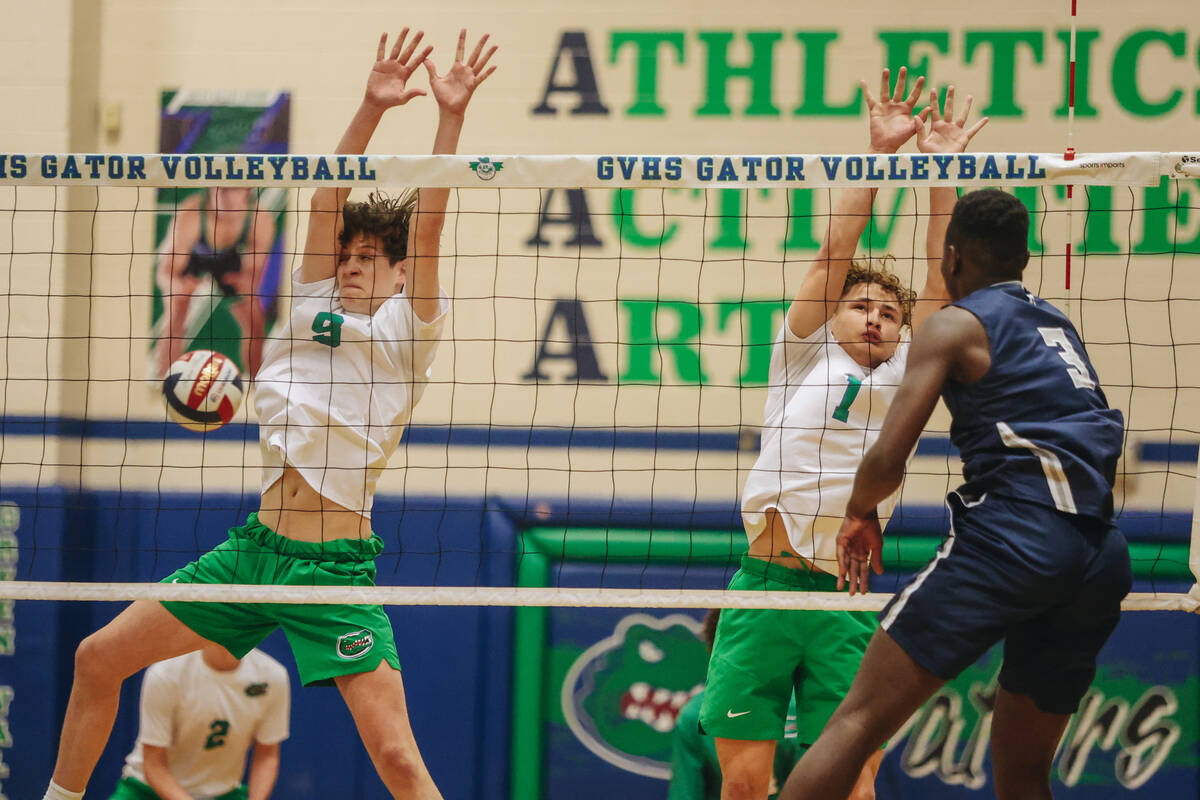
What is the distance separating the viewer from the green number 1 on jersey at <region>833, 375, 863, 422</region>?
3.91 m

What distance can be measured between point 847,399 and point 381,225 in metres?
1.59

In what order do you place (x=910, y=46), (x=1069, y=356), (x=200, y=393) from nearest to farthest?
(x=1069, y=356) < (x=200, y=393) < (x=910, y=46)

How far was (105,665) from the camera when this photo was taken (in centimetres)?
380

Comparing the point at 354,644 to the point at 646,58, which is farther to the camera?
the point at 646,58

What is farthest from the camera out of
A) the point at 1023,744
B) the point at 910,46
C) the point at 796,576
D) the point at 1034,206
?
the point at 910,46

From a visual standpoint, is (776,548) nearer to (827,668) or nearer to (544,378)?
(827,668)

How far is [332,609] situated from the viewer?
148 inches

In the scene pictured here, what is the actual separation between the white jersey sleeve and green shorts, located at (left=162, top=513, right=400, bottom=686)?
1786mm

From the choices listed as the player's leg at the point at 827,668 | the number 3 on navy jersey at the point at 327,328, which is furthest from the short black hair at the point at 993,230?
the number 3 on navy jersey at the point at 327,328

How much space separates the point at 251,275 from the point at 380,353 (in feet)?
7.48

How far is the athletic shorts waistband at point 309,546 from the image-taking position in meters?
3.85

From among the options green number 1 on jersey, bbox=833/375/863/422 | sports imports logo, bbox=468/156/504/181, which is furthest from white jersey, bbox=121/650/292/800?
green number 1 on jersey, bbox=833/375/863/422

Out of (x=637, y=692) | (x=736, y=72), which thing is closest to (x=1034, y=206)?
(x=736, y=72)

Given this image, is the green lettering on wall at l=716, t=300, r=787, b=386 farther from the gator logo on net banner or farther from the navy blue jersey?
the navy blue jersey
